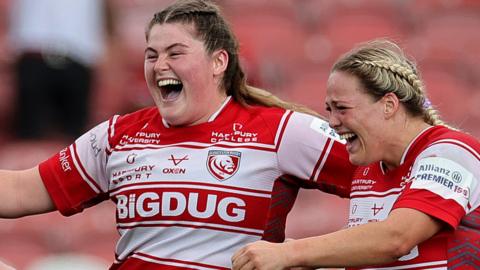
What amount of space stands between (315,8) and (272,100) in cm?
535

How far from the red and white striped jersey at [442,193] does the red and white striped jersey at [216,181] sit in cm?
44

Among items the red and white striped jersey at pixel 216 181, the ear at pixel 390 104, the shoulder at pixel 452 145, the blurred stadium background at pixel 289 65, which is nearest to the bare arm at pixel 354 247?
the shoulder at pixel 452 145

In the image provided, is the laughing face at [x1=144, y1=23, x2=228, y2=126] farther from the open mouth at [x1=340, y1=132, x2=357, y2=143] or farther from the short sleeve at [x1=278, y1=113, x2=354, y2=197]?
the open mouth at [x1=340, y1=132, x2=357, y2=143]

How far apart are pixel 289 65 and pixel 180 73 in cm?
487

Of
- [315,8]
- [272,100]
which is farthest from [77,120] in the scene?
[272,100]

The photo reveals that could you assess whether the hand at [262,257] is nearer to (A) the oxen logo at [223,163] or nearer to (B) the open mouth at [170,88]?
(A) the oxen logo at [223,163]

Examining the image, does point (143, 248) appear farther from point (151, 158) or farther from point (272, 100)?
point (272, 100)

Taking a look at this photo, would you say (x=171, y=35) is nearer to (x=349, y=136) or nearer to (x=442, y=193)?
(x=349, y=136)

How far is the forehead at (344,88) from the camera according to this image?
387 cm

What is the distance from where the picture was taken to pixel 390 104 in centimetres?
387

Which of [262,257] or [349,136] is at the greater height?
[349,136]

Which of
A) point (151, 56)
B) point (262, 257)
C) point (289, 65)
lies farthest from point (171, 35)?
point (289, 65)

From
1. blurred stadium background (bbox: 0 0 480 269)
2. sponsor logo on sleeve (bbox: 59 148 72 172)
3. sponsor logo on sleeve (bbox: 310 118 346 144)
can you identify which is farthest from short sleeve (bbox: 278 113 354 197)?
blurred stadium background (bbox: 0 0 480 269)

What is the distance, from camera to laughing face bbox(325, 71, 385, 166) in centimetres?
387
